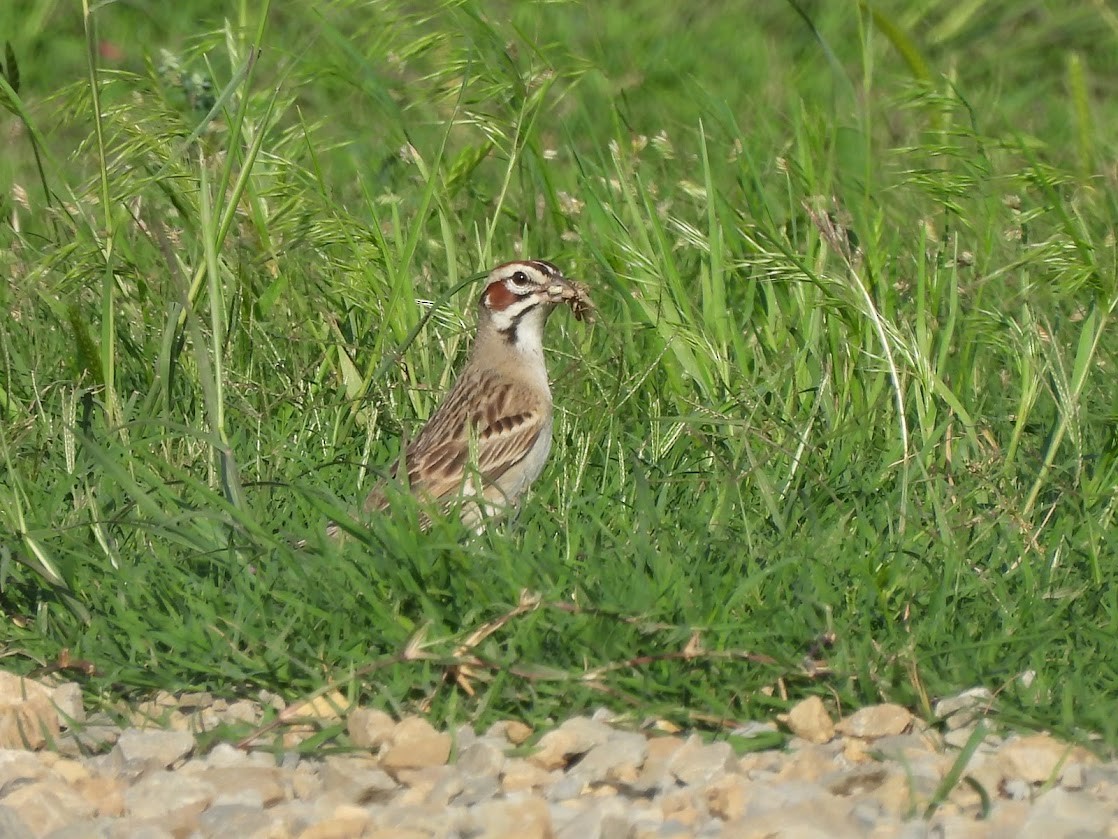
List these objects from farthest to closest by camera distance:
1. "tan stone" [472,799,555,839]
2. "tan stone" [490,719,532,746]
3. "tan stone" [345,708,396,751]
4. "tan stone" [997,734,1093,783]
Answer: "tan stone" [490,719,532,746] < "tan stone" [345,708,396,751] < "tan stone" [997,734,1093,783] < "tan stone" [472,799,555,839]

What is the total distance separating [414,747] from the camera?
396cm

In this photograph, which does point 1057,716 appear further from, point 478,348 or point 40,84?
point 40,84

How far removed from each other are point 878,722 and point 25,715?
1.87 metres

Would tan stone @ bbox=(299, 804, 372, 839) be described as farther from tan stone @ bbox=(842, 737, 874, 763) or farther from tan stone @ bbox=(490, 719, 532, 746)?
tan stone @ bbox=(842, 737, 874, 763)

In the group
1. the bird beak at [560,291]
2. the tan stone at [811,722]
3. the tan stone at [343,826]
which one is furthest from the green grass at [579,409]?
the tan stone at [343,826]

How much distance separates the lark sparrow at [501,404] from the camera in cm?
600

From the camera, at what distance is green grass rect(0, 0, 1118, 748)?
4.36 meters

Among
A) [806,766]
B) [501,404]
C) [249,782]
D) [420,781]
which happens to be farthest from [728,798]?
[501,404]

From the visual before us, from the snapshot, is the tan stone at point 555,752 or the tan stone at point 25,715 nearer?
the tan stone at point 555,752

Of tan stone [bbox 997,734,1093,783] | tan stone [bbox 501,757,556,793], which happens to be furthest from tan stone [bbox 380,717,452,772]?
tan stone [bbox 997,734,1093,783]

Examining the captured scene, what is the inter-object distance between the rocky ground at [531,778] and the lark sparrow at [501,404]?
1.56 m

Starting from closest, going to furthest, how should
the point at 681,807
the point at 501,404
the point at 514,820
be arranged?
the point at 514,820 → the point at 681,807 → the point at 501,404

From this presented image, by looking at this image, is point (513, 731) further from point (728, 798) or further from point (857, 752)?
point (857, 752)

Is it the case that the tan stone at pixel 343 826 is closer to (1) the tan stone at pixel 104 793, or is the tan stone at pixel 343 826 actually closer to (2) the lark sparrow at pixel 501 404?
(1) the tan stone at pixel 104 793
